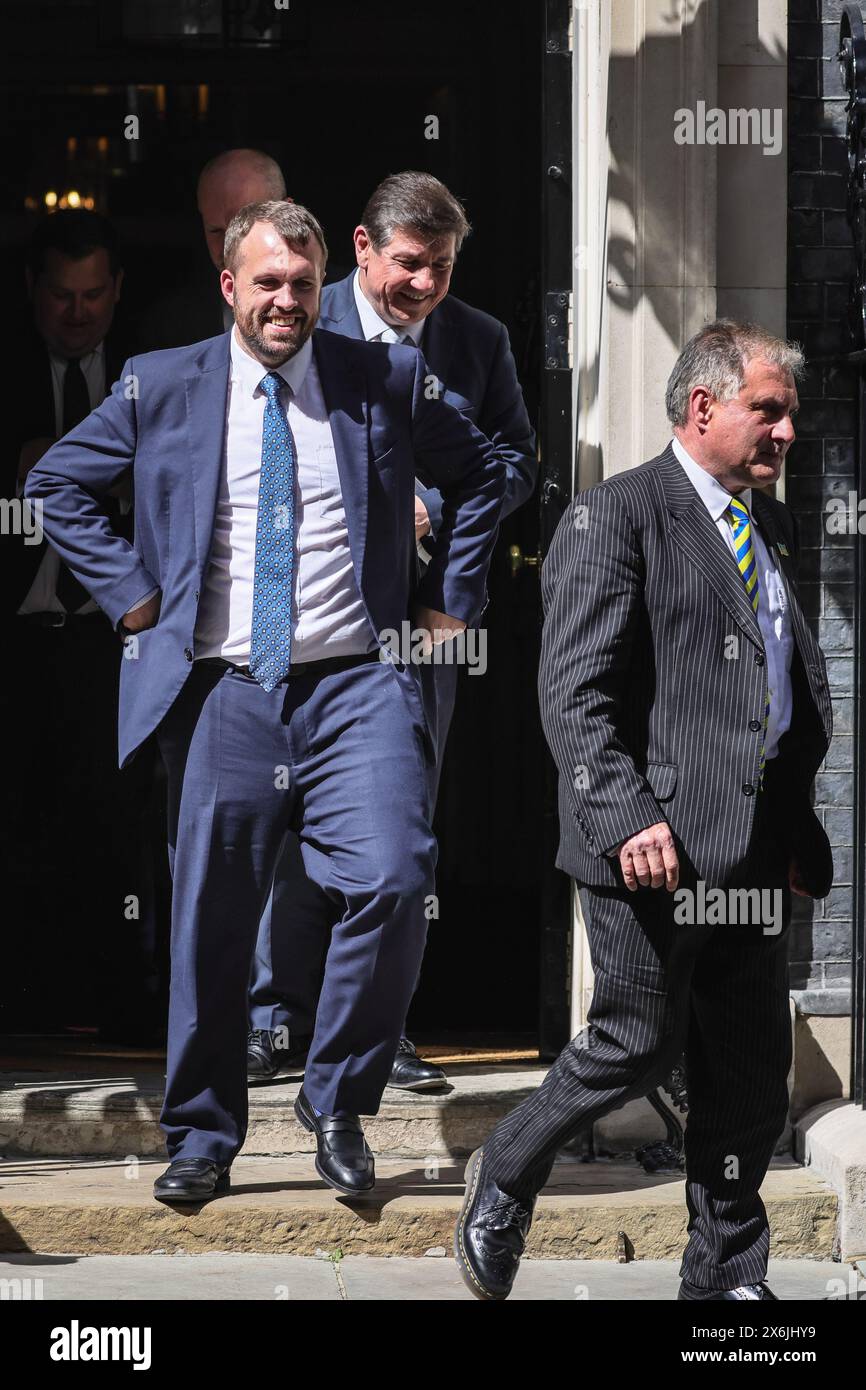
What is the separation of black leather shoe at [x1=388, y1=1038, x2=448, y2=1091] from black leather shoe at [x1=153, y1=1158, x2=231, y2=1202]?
0.85 meters

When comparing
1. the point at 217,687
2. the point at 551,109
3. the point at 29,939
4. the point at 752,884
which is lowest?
the point at 29,939

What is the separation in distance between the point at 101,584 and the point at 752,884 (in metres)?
1.80

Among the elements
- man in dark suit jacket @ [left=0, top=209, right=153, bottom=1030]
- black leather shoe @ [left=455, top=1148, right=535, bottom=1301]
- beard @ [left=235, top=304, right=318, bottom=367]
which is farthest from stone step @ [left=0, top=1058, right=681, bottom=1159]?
Answer: beard @ [left=235, top=304, right=318, bottom=367]

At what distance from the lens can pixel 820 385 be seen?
6230 mm

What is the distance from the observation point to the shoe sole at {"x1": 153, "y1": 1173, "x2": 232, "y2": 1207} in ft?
17.4

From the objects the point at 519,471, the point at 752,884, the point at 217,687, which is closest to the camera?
the point at 752,884

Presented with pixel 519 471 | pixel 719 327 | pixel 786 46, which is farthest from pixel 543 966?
pixel 786 46

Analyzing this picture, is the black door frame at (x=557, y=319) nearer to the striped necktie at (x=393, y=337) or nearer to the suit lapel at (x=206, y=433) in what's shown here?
the striped necktie at (x=393, y=337)

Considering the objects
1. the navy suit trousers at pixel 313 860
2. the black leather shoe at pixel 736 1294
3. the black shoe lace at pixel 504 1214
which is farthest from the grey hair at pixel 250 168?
the black leather shoe at pixel 736 1294

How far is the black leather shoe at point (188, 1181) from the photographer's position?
527 cm

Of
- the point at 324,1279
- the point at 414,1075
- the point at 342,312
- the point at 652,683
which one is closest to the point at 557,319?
the point at 342,312

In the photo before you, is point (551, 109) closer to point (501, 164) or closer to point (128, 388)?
point (501, 164)

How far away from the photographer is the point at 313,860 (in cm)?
530

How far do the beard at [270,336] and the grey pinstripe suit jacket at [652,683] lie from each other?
0.96 m
